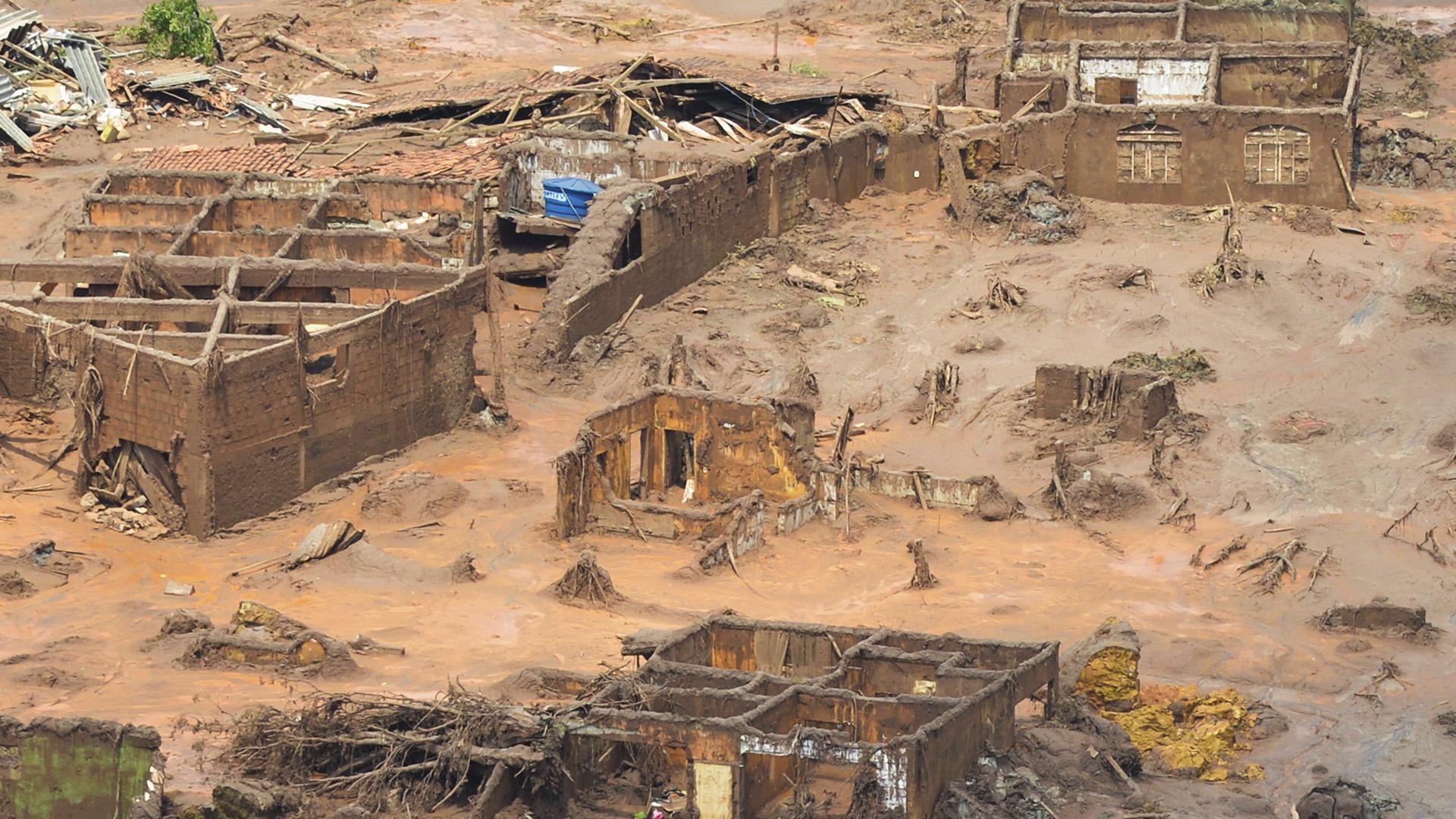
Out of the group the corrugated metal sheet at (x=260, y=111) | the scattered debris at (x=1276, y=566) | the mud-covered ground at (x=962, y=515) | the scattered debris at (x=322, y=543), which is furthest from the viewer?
the corrugated metal sheet at (x=260, y=111)

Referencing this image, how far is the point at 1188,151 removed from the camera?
43594mm

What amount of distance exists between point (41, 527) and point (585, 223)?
1074cm

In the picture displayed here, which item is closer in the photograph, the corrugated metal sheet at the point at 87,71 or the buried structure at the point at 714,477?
the buried structure at the point at 714,477

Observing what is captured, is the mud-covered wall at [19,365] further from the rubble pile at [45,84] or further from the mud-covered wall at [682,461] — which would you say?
the rubble pile at [45,84]

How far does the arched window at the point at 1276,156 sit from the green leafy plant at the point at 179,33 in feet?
65.9

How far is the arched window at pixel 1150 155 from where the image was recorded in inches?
1719

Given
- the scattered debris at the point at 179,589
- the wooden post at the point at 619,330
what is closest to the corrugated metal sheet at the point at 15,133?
the wooden post at the point at 619,330

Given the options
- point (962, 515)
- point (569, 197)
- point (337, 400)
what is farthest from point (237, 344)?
point (569, 197)

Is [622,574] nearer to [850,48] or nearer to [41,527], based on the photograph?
[41,527]

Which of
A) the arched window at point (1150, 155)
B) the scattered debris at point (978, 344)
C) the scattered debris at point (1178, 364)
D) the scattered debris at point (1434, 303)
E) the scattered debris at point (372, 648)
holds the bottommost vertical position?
the scattered debris at point (372, 648)

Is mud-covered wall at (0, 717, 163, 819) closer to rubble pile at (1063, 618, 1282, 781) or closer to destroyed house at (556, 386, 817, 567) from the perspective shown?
rubble pile at (1063, 618, 1282, 781)

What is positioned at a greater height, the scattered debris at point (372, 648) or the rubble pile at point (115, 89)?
the rubble pile at point (115, 89)

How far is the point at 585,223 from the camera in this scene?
41250 millimetres

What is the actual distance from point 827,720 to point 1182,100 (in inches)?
915
